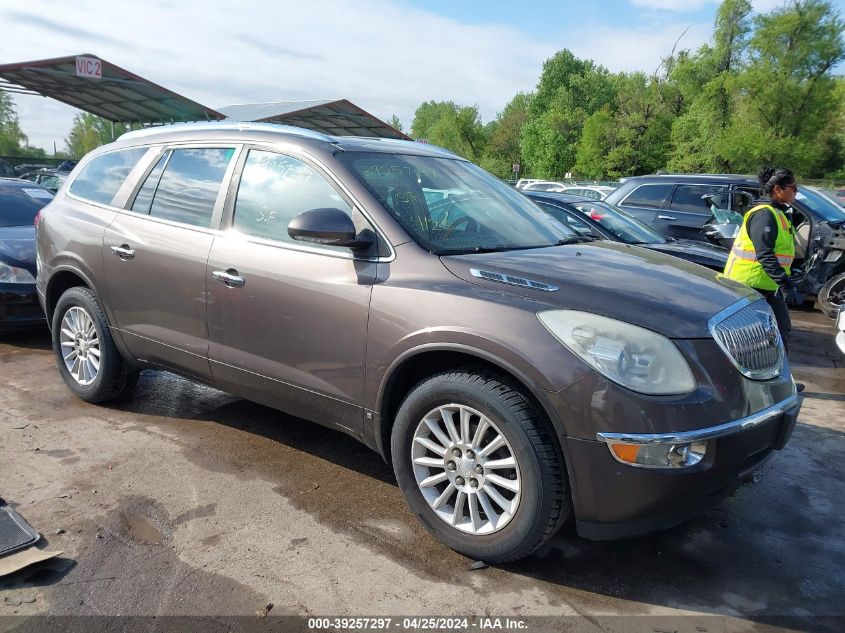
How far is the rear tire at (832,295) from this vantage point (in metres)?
8.68

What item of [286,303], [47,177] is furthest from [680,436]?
[47,177]

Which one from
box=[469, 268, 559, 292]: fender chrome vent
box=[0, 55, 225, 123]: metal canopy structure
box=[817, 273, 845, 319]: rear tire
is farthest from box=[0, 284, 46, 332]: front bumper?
A: box=[0, 55, 225, 123]: metal canopy structure

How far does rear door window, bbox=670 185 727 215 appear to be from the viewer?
955cm

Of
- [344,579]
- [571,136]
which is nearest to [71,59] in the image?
[344,579]

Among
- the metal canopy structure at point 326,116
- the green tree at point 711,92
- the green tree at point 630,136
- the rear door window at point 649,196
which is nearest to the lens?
the rear door window at point 649,196

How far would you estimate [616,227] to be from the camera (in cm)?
756

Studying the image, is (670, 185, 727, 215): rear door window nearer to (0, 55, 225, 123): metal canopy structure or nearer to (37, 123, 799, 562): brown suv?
(37, 123, 799, 562): brown suv

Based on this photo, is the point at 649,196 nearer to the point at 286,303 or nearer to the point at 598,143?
the point at 286,303

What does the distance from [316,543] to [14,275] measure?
478cm

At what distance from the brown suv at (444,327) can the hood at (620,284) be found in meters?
0.01

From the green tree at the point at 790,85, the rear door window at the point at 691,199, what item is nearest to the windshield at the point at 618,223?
the rear door window at the point at 691,199

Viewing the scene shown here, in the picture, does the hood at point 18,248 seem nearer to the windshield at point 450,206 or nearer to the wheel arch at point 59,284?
the wheel arch at point 59,284

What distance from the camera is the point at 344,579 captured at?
270 centimetres

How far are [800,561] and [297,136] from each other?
10.7ft
